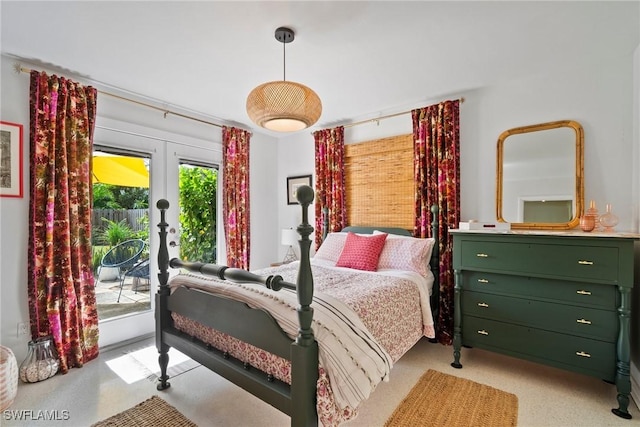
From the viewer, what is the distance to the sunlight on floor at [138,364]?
2438 millimetres

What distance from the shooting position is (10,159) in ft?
7.80

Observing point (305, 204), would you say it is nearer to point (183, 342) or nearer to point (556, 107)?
point (183, 342)

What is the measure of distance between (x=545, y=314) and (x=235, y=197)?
340cm

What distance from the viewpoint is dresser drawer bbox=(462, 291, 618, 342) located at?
2.05 meters

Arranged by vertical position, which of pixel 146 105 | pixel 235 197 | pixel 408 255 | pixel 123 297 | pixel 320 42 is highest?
pixel 320 42

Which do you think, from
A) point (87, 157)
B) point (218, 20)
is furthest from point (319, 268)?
point (87, 157)

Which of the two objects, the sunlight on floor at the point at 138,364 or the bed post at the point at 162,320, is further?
the sunlight on floor at the point at 138,364

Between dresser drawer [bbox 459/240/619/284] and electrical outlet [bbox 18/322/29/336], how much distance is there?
143 inches

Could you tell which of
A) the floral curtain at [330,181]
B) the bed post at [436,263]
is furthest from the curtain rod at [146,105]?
the bed post at [436,263]

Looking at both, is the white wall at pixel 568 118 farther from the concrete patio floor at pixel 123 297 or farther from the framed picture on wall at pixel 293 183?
the concrete patio floor at pixel 123 297

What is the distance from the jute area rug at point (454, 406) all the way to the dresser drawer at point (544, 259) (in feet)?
2.96

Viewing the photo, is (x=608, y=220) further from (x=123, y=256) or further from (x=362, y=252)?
(x=123, y=256)

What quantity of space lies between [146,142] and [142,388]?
236cm

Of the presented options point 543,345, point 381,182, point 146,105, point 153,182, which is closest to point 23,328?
point 153,182
